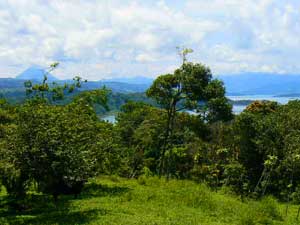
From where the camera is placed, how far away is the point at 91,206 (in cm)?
2008

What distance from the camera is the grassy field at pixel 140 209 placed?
17.2 meters

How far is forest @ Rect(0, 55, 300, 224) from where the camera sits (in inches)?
648

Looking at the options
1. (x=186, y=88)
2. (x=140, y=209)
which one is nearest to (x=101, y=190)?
Result: (x=140, y=209)

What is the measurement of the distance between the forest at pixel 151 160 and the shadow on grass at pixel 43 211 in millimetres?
42

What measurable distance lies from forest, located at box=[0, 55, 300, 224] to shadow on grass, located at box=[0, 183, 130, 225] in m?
0.04

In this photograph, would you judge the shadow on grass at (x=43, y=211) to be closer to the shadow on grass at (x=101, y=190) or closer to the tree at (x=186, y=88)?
the shadow on grass at (x=101, y=190)

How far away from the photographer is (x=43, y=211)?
62.3 feet

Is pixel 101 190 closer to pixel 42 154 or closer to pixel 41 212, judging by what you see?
pixel 41 212

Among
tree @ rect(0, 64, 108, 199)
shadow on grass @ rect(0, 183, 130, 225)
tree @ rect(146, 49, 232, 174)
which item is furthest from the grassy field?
tree @ rect(146, 49, 232, 174)

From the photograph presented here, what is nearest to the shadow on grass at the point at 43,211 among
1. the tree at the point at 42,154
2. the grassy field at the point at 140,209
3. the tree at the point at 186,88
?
the grassy field at the point at 140,209

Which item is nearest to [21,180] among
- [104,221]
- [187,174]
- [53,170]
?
[53,170]

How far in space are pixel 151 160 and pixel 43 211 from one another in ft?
78.2

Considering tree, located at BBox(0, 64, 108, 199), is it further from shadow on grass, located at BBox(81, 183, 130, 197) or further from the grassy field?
shadow on grass, located at BBox(81, 183, 130, 197)

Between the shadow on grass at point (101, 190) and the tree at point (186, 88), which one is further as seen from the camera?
the tree at point (186, 88)
